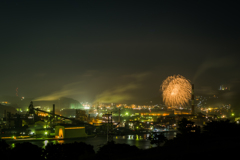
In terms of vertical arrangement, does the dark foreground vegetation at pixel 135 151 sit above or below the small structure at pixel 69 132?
above

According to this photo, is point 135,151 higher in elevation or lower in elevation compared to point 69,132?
higher

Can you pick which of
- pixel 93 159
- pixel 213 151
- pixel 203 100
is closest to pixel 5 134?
pixel 93 159

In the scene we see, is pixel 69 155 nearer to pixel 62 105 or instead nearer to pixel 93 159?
pixel 93 159

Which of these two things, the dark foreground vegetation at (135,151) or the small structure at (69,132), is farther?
the small structure at (69,132)

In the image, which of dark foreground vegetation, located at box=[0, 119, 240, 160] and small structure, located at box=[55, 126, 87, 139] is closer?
dark foreground vegetation, located at box=[0, 119, 240, 160]

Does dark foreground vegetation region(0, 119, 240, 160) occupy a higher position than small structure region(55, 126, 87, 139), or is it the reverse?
dark foreground vegetation region(0, 119, 240, 160)

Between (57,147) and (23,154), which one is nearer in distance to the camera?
(23,154)

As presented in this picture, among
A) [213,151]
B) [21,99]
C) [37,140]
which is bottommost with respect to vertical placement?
[37,140]

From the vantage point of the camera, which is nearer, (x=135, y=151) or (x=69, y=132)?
(x=135, y=151)
